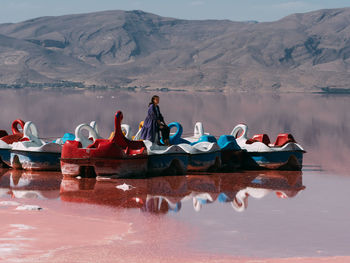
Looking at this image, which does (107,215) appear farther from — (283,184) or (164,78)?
(164,78)

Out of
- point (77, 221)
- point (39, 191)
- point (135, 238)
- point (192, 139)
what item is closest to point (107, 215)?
point (77, 221)

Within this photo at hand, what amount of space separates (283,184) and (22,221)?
22.3 ft

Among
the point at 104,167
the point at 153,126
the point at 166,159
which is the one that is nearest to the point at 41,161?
the point at 104,167

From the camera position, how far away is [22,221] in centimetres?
1121

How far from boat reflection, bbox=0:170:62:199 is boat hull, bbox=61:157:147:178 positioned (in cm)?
39

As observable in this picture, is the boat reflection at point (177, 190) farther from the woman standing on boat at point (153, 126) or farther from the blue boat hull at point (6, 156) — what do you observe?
the blue boat hull at point (6, 156)

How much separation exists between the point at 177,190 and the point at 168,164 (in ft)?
5.91

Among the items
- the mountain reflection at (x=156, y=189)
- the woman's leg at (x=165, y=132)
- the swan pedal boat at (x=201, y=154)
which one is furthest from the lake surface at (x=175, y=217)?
the woman's leg at (x=165, y=132)

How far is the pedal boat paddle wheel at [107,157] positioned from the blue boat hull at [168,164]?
496 millimetres

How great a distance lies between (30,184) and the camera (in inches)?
599

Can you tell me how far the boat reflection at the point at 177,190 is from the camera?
13289 millimetres

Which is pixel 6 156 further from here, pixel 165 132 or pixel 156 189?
pixel 156 189

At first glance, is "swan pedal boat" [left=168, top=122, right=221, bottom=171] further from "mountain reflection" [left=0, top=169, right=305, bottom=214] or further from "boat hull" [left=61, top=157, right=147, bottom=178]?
"boat hull" [left=61, top=157, right=147, bottom=178]

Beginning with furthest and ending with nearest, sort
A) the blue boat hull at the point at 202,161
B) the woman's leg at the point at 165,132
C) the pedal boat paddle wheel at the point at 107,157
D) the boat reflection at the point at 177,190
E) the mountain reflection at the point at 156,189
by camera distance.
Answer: the blue boat hull at the point at 202,161 → the woman's leg at the point at 165,132 → the pedal boat paddle wheel at the point at 107,157 → the mountain reflection at the point at 156,189 → the boat reflection at the point at 177,190
